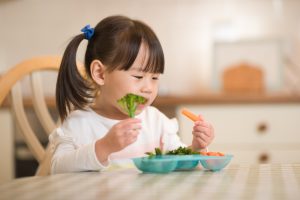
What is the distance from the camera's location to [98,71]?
124 centimetres

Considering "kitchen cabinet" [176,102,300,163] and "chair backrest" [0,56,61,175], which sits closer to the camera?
"chair backrest" [0,56,61,175]

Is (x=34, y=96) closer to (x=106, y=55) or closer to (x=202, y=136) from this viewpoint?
(x=106, y=55)

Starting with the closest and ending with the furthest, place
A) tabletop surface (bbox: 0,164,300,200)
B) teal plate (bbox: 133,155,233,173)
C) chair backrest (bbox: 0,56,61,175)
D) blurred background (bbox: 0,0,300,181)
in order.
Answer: tabletop surface (bbox: 0,164,300,200), teal plate (bbox: 133,155,233,173), chair backrest (bbox: 0,56,61,175), blurred background (bbox: 0,0,300,181)

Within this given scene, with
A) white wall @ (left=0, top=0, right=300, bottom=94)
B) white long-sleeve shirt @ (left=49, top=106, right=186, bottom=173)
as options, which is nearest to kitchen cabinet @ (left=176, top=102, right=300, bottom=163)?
white wall @ (left=0, top=0, right=300, bottom=94)

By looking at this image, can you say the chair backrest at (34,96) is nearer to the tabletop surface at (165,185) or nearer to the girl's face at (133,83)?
the girl's face at (133,83)

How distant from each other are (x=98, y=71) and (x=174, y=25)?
1.79 m

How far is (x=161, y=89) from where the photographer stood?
262 cm

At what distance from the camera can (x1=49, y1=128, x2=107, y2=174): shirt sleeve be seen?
94 centimetres

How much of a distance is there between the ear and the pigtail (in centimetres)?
4

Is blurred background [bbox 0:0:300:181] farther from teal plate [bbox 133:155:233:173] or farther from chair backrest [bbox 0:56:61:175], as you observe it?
teal plate [bbox 133:155:233:173]

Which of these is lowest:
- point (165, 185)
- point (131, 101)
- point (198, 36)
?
point (165, 185)

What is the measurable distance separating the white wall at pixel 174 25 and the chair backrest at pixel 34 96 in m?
1.60

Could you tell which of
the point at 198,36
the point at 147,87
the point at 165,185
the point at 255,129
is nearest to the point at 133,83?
the point at 147,87

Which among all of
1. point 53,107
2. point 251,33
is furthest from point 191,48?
point 53,107
